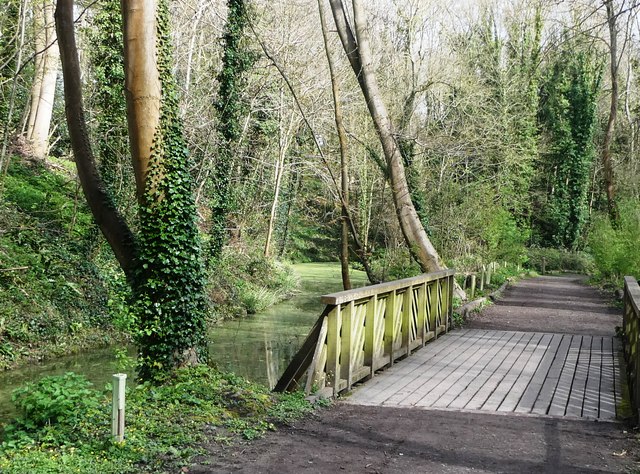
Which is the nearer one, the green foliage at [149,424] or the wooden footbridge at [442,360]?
the green foliage at [149,424]

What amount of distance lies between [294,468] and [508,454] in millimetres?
1667

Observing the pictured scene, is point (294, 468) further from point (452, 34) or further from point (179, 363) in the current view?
point (452, 34)

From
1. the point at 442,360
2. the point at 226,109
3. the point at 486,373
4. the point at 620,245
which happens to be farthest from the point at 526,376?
the point at 620,245

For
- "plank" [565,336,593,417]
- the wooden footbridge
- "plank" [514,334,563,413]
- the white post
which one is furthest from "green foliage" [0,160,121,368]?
"plank" [565,336,593,417]

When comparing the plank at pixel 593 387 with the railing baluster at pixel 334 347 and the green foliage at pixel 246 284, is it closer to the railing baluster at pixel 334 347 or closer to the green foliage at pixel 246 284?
the railing baluster at pixel 334 347

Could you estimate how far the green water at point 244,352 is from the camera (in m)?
10.6

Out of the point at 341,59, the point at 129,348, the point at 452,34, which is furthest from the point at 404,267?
the point at 452,34

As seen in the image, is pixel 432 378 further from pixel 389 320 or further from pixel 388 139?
pixel 388 139

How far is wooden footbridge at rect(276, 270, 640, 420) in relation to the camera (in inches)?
265

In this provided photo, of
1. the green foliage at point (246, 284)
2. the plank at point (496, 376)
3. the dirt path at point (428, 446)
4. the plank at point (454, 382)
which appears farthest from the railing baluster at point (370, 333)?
the green foliage at point (246, 284)

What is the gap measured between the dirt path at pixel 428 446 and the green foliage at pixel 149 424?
0.85 feet

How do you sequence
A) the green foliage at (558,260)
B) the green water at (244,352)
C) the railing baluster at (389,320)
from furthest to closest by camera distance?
the green foliage at (558,260) → the green water at (244,352) → the railing baluster at (389,320)

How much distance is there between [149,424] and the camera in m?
5.26

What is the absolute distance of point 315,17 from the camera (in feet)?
71.1
